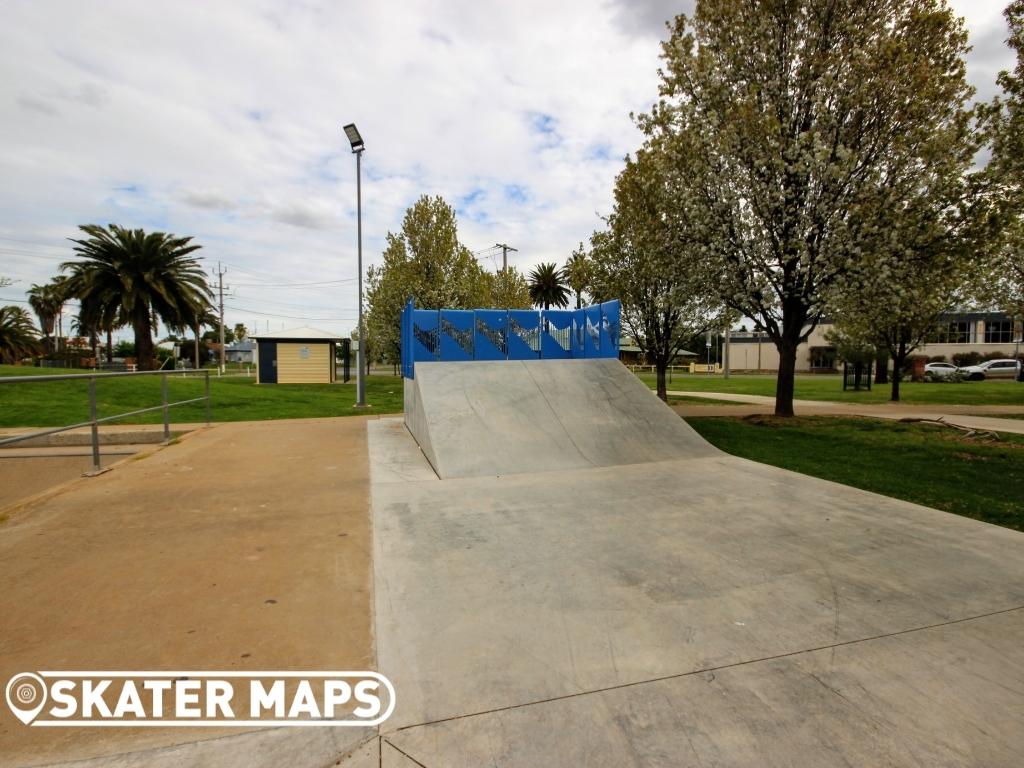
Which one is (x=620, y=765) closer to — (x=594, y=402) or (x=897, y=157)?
(x=594, y=402)

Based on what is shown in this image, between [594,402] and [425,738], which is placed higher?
[594,402]

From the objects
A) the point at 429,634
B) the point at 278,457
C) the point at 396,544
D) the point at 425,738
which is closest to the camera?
the point at 425,738

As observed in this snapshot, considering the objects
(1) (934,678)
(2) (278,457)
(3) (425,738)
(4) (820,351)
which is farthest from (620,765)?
(4) (820,351)

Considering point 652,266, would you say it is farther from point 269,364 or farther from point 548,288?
point 548,288

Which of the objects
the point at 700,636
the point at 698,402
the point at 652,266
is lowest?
the point at 698,402

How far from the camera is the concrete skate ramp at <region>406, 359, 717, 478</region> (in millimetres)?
8398

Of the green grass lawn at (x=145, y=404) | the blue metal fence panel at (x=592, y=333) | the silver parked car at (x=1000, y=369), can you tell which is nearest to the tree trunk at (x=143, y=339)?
the green grass lawn at (x=145, y=404)

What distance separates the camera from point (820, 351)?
6094 cm

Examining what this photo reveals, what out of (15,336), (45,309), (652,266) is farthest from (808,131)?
(45,309)

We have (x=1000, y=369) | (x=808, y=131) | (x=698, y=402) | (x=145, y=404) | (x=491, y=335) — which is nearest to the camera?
(x=808, y=131)

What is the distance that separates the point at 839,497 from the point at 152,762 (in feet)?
23.5

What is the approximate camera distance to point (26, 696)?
8.47ft

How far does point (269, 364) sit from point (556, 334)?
2449 centimetres

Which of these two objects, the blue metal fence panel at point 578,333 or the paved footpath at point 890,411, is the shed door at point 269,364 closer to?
the blue metal fence panel at point 578,333
